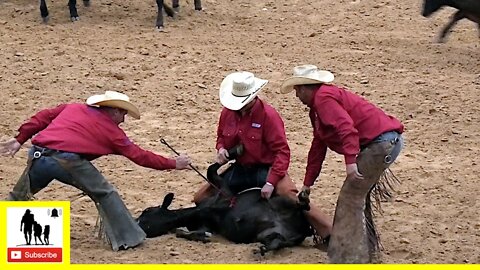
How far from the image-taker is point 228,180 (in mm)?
7062

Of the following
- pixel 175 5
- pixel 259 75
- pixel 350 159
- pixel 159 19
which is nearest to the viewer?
pixel 350 159

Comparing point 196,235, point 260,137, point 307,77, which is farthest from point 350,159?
point 196,235

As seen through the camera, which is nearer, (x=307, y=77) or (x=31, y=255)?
(x=31, y=255)

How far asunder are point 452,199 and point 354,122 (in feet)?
6.87

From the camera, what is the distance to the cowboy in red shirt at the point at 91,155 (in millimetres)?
6441

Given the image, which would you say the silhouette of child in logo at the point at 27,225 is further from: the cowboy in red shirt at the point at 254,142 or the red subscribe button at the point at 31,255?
the cowboy in red shirt at the point at 254,142

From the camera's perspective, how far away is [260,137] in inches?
269

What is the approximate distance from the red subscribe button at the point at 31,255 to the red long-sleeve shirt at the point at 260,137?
1.57 meters

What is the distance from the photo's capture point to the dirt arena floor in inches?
279

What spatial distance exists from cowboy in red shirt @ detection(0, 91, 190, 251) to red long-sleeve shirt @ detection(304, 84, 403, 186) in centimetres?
99

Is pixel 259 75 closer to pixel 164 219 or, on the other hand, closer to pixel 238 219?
pixel 164 219

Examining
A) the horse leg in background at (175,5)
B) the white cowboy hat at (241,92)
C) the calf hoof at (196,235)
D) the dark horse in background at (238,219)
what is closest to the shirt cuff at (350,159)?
the dark horse in background at (238,219)

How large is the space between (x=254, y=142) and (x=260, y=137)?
6cm

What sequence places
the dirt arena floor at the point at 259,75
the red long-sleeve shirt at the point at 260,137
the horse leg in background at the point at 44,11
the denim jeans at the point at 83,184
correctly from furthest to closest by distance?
the horse leg in background at the point at 44,11, the dirt arena floor at the point at 259,75, the red long-sleeve shirt at the point at 260,137, the denim jeans at the point at 83,184
